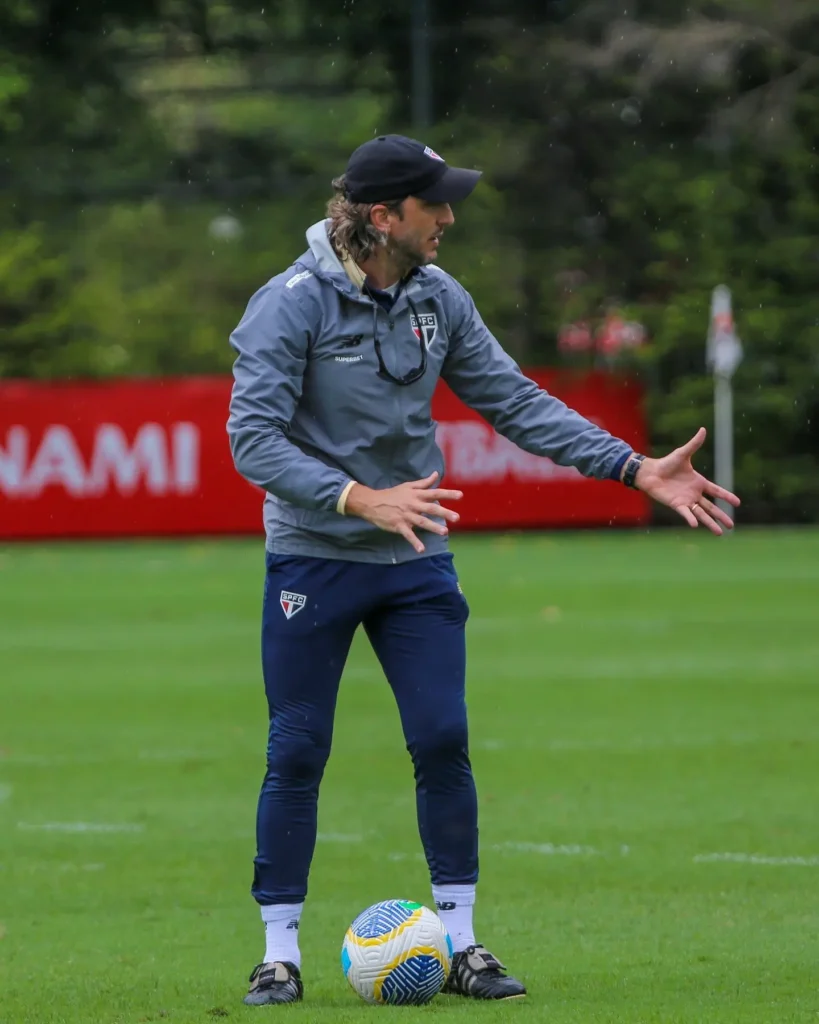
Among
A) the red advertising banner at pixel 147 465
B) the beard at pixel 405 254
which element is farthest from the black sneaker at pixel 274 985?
the red advertising banner at pixel 147 465

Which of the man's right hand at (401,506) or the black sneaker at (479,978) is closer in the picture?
the man's right hand at (401,506)

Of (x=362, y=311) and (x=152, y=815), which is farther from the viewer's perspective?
(x=152, y=815)

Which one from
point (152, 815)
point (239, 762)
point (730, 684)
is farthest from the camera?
point (730, 684)

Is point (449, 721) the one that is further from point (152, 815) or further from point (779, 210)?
point (779, 210)

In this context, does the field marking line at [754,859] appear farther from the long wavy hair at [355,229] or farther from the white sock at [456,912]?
the long wavy hair at [355,229]

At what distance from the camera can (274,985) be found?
5508 mm

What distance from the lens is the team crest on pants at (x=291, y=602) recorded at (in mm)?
5578

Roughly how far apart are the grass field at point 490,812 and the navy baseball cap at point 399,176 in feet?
6.87

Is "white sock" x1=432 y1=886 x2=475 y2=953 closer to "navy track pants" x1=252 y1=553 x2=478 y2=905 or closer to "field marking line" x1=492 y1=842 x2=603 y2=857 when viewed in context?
"navy track pants" x1=252 y1=553 x2=478 y2=905

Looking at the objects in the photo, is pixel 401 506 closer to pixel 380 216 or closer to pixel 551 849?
pixel 380 216

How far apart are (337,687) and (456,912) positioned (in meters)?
0.71

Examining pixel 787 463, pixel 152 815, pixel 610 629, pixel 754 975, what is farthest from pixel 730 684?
pixel 787 463

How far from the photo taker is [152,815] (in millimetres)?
9078

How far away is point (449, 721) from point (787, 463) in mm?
25299
